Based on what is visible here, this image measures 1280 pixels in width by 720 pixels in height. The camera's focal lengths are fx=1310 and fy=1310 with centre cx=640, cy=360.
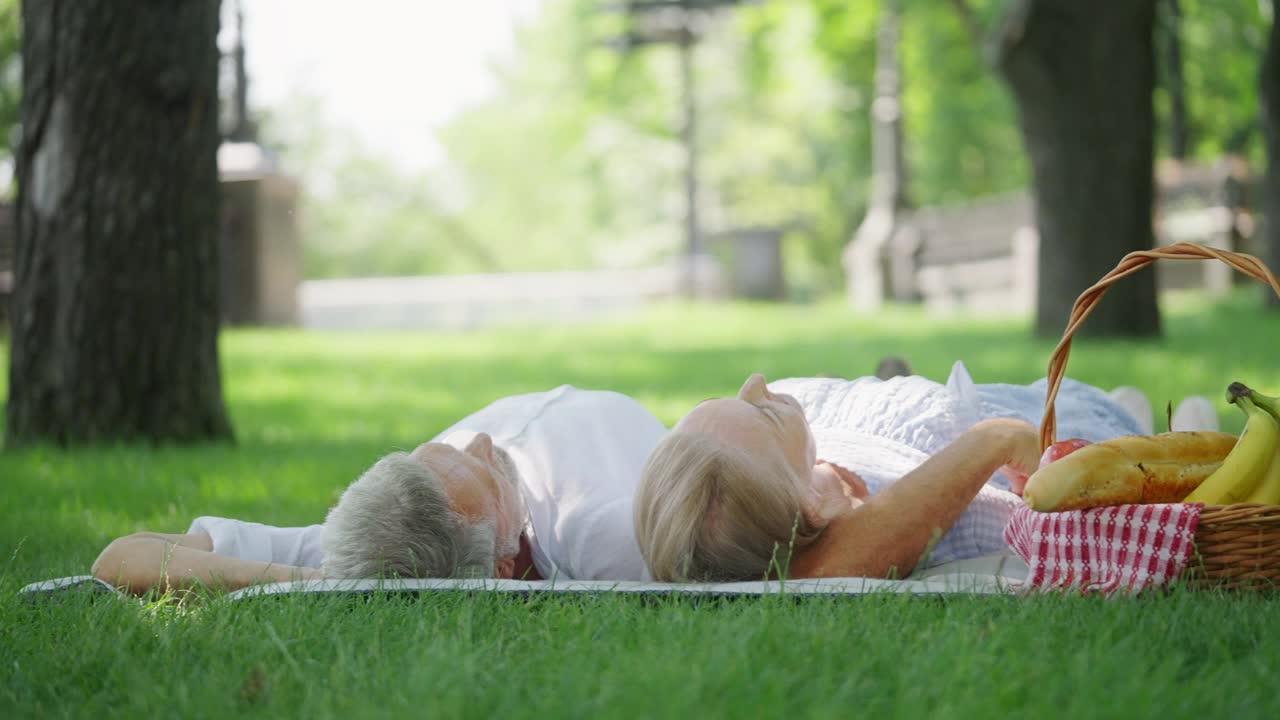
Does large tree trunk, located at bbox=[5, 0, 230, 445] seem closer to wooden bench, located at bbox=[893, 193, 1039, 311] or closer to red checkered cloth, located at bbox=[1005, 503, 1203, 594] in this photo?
red checkered cloth, located at bbox=[1005, 503, 1203, 594]

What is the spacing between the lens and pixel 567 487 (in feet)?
11.5

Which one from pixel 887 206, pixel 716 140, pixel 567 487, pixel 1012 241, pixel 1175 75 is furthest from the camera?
pixel 716 140

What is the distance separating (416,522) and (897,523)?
1.16 metres

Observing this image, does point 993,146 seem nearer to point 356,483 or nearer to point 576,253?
point 576,253

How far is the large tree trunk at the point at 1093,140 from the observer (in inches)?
451

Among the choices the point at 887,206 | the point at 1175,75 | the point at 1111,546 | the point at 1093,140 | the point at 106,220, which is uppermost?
the point at 1175,75

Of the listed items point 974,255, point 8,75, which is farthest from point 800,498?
point 8,75

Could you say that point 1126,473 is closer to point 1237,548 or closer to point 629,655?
point 1237,548

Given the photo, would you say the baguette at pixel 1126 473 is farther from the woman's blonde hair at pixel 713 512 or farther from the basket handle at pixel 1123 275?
the woman's blonde hair at pixel 713 512

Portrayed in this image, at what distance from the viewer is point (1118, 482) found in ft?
9.66

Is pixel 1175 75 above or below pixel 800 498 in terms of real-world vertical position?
above

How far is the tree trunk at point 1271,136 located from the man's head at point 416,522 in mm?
14397

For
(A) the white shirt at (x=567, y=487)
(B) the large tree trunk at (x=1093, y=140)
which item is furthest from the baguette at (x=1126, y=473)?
(B) the large tree trunk at (x=1093, y=140)

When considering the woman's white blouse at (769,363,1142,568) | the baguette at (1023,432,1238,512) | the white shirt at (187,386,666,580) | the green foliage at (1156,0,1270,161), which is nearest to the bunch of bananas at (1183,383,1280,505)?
the baguette at (1023,432,1238,512)
